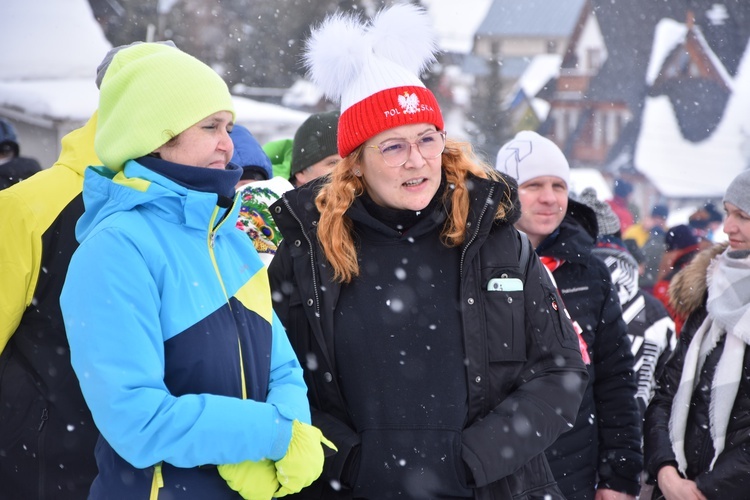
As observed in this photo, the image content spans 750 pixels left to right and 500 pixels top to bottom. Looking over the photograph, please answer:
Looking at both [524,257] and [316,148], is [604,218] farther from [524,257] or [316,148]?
[524,257]

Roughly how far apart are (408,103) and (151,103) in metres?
0.83

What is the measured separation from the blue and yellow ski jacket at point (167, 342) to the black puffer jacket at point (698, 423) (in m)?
1.68

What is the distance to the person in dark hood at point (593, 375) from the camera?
10.8 ft

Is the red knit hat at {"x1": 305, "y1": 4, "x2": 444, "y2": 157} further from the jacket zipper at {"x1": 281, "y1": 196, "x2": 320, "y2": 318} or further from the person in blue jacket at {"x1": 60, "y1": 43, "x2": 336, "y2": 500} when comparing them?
the person in blue jacket at {"x1": 60, "y1": 43, "x2": 336, "y2": 500}

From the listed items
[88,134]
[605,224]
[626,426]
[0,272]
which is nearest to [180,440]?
[0,272]

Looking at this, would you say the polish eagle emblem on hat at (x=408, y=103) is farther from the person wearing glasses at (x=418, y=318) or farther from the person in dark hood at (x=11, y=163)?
the person in dark hood at (x=11, y=163)

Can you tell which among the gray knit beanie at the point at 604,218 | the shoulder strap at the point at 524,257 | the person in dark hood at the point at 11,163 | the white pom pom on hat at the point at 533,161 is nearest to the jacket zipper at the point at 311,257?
the shoulder strap at the point at 524,257

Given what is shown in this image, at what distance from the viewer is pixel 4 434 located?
2.67m

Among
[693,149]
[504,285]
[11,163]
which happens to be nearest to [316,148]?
[504,285]

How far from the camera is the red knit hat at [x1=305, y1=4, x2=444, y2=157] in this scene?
8.57ft

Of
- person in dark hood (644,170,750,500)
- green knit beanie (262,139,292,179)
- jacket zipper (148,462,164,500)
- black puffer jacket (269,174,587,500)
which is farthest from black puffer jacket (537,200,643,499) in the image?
green knit beanie (262,139,292,179)

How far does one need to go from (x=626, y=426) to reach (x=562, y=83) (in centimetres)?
3294

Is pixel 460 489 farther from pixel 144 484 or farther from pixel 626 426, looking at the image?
pixel 626 426

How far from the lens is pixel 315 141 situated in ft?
13.3
